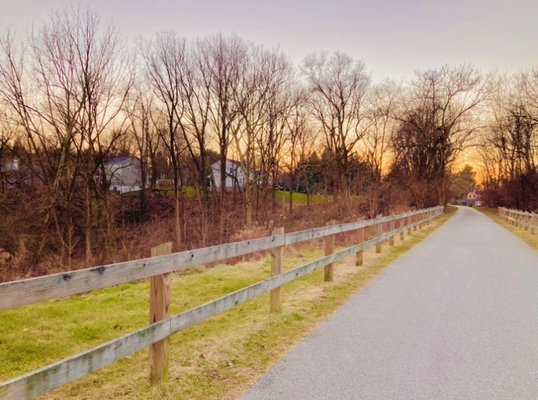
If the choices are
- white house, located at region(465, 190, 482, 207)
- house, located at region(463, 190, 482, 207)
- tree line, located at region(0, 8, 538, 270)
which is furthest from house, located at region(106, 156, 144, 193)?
white house, located at region(465, 190, 482, 207)

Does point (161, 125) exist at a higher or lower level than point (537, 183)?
higher

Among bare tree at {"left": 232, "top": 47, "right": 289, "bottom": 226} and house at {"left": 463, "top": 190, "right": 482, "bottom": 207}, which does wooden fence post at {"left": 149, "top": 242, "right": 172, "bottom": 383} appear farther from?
house at {"left": 463, "top": 190, "right": 482, "bottom": 207}

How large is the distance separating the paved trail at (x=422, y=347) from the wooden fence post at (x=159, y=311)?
0.85 metres

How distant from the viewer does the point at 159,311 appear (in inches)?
159

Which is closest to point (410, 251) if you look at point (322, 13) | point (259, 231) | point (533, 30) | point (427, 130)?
point (259, 231)

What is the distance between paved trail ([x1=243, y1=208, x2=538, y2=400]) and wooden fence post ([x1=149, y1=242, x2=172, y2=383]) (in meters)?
0.85

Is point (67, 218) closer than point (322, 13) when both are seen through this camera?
No

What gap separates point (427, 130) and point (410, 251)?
114ft

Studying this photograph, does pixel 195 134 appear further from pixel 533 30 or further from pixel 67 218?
pixel 533 30

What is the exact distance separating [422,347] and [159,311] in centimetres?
314

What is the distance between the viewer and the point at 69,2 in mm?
20594

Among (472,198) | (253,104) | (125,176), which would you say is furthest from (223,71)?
(472,198)

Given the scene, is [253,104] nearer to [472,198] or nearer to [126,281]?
[126,281]

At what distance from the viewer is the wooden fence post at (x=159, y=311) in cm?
404
